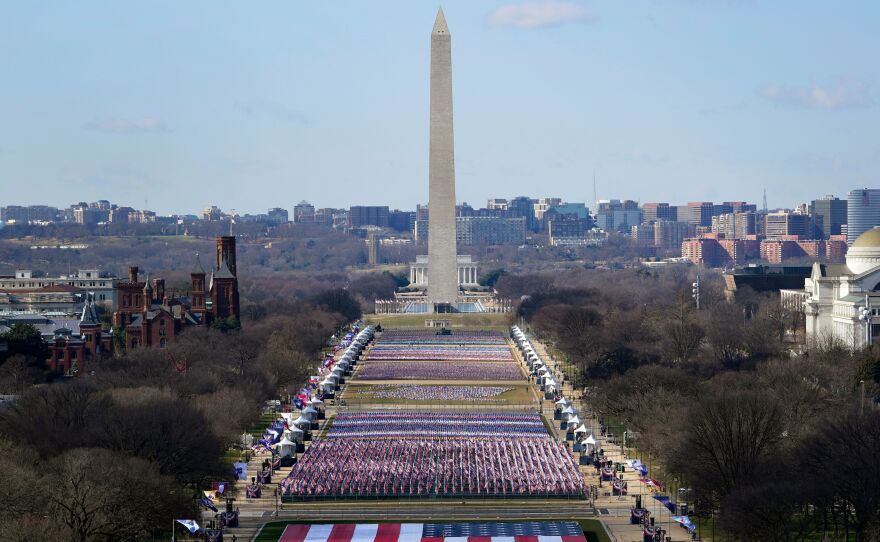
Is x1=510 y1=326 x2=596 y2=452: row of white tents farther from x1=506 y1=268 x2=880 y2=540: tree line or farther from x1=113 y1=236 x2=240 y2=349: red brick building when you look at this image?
x1=113 y1=236 x2=240 y2=349: red brick building

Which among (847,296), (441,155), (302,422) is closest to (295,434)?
(302,422)

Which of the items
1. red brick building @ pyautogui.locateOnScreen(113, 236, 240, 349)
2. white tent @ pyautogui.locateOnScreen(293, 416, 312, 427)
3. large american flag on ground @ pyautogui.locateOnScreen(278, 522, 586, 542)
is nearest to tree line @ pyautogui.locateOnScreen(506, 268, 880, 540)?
large american flag on ground @ pyautogui.locateOnScreen(278, 522, 586, 542)

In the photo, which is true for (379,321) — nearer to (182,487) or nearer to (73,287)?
(73,287)

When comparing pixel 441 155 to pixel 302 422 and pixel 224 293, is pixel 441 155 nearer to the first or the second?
pixel 224 293

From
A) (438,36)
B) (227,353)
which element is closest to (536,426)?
(227,353)

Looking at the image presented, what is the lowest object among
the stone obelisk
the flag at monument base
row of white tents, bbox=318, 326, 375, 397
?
row of white tents, bbox=318, 326, 375, 397

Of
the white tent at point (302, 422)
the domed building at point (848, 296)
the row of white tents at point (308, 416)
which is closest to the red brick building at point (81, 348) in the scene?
the row of white tents at point (308, 416)
